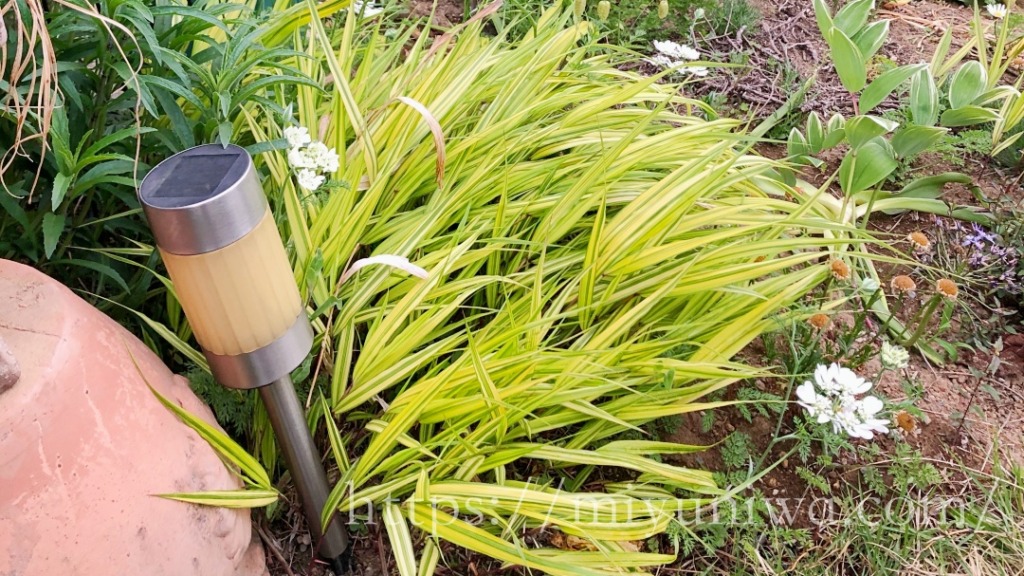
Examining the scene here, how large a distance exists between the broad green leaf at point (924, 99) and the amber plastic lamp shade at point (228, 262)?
1618mm

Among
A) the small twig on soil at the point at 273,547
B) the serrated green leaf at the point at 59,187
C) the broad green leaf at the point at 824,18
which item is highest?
the serrated green leaf at the point at 59,187

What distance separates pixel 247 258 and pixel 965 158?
2150mm

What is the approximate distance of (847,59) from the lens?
176cm

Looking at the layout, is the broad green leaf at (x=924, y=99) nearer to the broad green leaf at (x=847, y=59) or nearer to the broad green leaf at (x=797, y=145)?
the broad green leaf at (x=847, y=59)

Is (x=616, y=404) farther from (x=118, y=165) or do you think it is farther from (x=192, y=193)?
(x=118, y=165)

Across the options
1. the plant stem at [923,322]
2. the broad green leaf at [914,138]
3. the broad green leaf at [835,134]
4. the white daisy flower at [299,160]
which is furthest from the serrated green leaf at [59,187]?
the broad green leaf at [914,138]

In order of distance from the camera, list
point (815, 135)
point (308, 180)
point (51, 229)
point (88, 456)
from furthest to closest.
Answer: point (815, 135)
point (308, 180)
point (51, 229)
point (88, 456)

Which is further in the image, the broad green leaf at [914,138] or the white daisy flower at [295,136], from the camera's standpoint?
the broad green leaf at [914,138]

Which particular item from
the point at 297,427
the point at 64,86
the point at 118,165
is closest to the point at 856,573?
the point at 297,427

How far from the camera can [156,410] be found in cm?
105

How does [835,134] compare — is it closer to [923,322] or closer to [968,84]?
[968,84]

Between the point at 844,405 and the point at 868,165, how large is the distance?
71 cm

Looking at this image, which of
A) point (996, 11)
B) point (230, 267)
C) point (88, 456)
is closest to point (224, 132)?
point (230, 267)

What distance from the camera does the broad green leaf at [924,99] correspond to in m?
1.82
